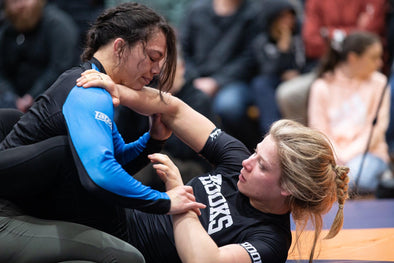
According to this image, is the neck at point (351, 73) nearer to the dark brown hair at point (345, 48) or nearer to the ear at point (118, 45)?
the dark brown hair at point (345, 48)

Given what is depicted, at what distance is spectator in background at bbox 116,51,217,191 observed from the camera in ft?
12.8

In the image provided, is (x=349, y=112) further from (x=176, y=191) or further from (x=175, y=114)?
(x=176, y=191)

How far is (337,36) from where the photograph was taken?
14.8 ft

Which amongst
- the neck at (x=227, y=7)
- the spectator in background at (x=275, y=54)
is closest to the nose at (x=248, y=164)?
the spectator in background at (x=275, y=54)

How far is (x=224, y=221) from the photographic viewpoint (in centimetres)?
211

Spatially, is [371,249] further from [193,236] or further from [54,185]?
[54,185]

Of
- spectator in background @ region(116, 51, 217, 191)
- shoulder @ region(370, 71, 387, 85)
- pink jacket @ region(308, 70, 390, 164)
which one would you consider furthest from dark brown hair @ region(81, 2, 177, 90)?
shoulder @ region(370, 71, 387, 85)

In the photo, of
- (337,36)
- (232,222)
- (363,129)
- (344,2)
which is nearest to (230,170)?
(232,222)

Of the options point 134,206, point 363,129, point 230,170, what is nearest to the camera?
point 134,206

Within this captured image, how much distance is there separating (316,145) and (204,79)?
286cm

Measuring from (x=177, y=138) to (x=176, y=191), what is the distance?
206cm

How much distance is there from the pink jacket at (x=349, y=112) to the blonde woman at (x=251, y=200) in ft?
6.97

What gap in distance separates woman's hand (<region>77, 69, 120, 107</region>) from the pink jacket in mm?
2500

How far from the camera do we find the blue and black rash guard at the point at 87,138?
1.82 metres
